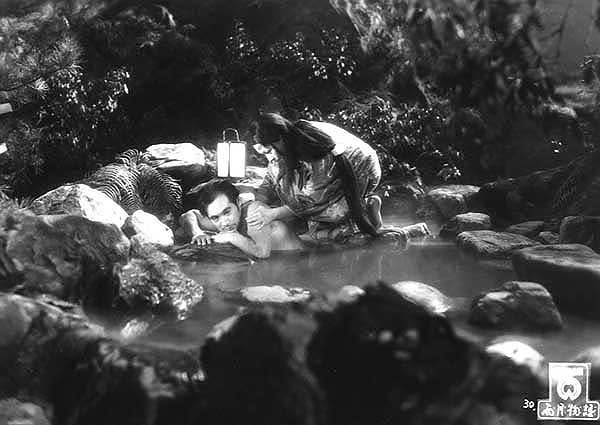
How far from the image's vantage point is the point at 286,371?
4.04 ft

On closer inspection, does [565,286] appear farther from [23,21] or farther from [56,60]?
[23,21]

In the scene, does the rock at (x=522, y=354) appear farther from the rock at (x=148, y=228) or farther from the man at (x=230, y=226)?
the rock at (x=148, y=228)

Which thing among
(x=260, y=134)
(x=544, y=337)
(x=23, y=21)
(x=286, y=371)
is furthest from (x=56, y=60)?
(x=544, y=337)

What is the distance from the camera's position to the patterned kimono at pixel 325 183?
149cm

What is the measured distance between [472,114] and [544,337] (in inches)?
22.7

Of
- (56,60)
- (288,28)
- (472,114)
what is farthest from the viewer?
(56,60)

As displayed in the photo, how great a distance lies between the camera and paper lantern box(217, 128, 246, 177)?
1.46 m

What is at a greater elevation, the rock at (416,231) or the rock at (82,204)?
the rock at (82,204)

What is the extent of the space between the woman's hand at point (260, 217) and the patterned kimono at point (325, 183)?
0.11ft

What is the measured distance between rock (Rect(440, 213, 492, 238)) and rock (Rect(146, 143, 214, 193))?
677mm

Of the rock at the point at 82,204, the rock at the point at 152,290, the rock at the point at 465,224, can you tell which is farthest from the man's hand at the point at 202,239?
the rock at the point at 465,224

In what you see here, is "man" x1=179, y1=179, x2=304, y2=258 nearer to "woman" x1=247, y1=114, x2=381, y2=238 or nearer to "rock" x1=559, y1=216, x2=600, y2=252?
"woman" x1=247, y1=114, x2=381, y2=238

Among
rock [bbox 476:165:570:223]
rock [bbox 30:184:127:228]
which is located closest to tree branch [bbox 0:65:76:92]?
rock [bbox 30:184:127:228]

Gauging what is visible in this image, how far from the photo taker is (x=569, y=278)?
1.29 meters
